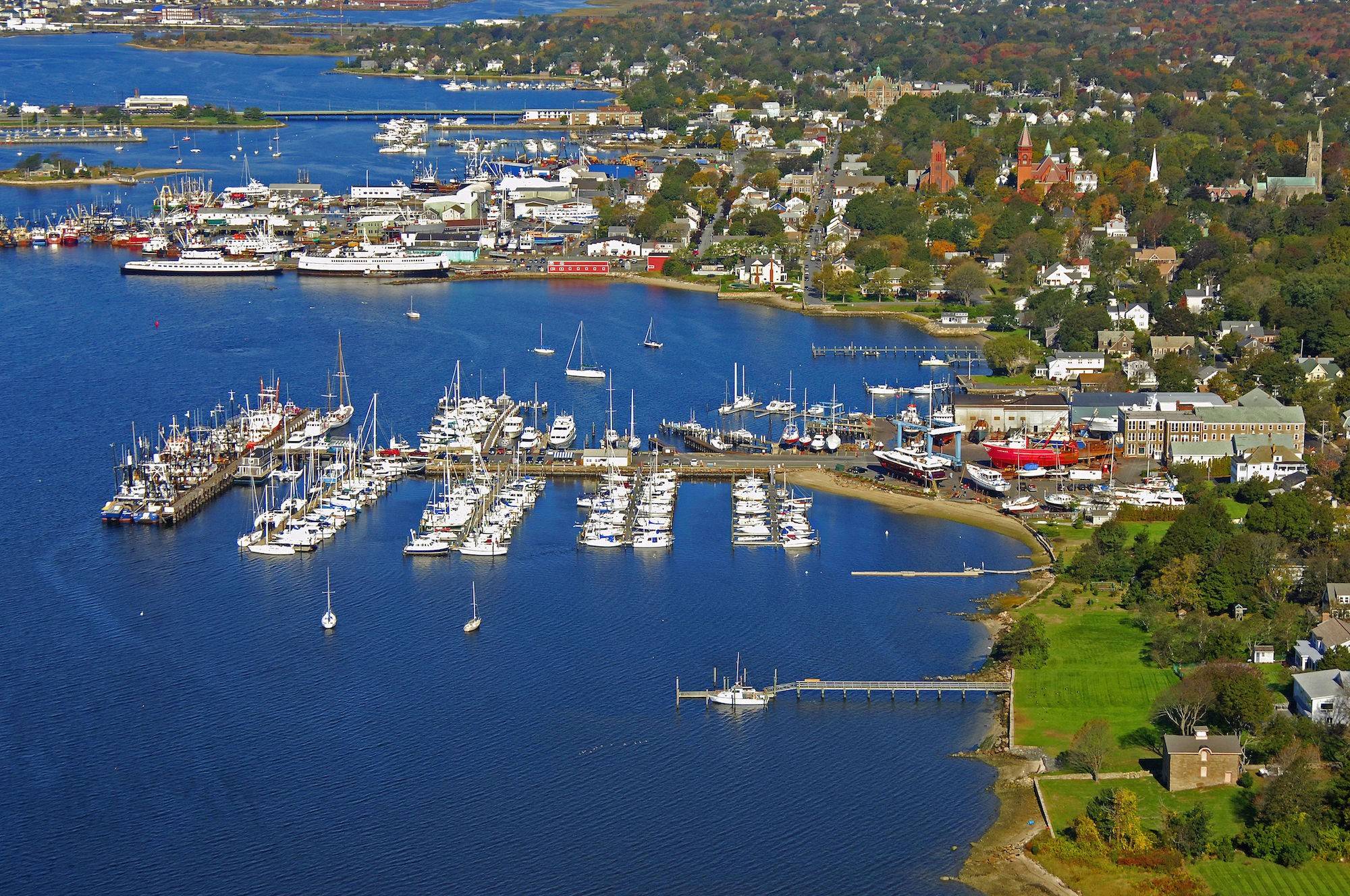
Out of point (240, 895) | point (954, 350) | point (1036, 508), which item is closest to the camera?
point (240, 895)

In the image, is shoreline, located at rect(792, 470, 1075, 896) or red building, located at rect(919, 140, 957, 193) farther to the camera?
red building, located at rect(919, 140, 957, 193)

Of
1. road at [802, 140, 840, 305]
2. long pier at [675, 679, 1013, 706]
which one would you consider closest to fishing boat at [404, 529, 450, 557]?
long pier at [675, 679, 1013, 706]

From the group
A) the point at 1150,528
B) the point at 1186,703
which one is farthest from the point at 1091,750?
the point at 1150,528

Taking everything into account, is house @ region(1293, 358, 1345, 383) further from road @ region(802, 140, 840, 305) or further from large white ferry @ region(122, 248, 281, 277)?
large white ferry @ region(122, 248, 281, 277)

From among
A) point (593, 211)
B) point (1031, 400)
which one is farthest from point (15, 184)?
point (1031, 400)

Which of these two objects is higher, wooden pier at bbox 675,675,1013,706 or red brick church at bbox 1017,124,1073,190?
red brick church at bbox 1017,124,1073,190

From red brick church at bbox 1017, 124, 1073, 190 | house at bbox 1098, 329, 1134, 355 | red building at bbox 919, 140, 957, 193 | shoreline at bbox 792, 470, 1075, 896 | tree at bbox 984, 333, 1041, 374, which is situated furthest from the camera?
red building at bbox 919, 140, 957, 193

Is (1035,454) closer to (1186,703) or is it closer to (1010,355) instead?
(1010,355)

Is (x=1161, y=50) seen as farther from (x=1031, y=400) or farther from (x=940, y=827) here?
(x=940, y=827)
